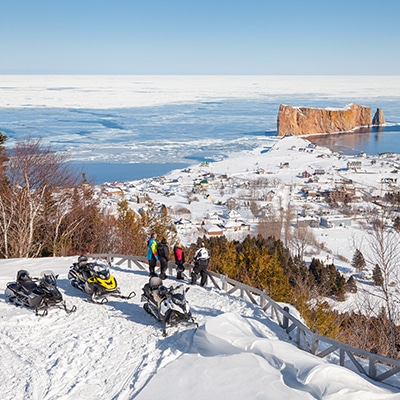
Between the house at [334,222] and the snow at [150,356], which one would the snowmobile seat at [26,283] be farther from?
the house at [334,222]

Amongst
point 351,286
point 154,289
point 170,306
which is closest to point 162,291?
point 154,289

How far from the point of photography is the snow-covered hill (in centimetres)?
582

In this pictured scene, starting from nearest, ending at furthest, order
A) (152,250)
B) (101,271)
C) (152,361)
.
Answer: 1. (152,361)
2. (101,271)
3. (152,250)

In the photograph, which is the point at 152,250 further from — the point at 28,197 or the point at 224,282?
the point at 28,197

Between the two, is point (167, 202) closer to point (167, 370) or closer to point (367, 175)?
point (367, 175)

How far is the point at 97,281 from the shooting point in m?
9.70

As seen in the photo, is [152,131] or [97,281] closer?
[97,281]

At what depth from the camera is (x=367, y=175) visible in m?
66.8

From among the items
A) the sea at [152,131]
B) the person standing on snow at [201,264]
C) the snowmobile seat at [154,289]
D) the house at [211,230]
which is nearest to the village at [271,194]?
the house at [211,230]

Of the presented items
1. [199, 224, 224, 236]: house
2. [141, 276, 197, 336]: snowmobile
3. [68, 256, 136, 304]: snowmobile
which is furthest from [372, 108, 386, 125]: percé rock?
[141, 276, 197, 336]: snowmobile

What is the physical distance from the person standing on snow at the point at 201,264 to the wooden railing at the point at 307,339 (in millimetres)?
320

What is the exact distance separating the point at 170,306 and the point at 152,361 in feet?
4.04

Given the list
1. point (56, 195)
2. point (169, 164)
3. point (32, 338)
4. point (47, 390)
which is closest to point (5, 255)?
point (56, 195)

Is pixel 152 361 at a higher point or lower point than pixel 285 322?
higher
